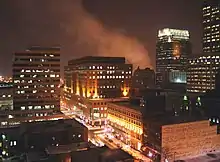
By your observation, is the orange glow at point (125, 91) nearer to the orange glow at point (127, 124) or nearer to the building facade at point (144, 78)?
the orange glow at point (127, 124)

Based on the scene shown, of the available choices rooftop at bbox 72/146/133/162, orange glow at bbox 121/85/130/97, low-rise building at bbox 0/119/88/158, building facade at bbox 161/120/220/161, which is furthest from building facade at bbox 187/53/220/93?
rooftop at bbox 72/146/133/162

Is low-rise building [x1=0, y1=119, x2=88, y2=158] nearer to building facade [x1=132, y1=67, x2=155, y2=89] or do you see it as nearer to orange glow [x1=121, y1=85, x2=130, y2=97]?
orange glow [x1=121, y1=85, x2=130, y2=97]

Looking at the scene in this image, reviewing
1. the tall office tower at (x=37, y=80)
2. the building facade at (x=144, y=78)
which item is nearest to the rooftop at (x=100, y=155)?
the tall office tower at (x=37, y=80)

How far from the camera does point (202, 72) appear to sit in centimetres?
13800

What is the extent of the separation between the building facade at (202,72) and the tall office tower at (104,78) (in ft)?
144

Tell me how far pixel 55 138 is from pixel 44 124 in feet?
25.9

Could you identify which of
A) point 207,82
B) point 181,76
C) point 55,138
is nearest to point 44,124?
point 55,138

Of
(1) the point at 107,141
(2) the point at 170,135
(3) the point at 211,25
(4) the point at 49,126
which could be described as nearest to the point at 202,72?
(3) the point at 211,25

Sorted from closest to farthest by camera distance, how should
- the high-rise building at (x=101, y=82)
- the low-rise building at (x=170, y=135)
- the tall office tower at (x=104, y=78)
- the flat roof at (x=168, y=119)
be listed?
1. the low-rise building at (x=170, y=135)
2. the flat roof at (x=168, y=119)
3. the high-rise building at (x=101, y=82)
4. the tall office tower at (x=104, y=78)

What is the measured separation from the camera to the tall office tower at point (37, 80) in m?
94.0

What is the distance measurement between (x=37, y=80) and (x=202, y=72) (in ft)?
292

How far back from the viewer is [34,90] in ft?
315

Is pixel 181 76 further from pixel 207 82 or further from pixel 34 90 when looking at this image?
pixel 34 90

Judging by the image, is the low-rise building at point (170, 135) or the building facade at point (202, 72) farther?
the building facade at point (202, 72)
